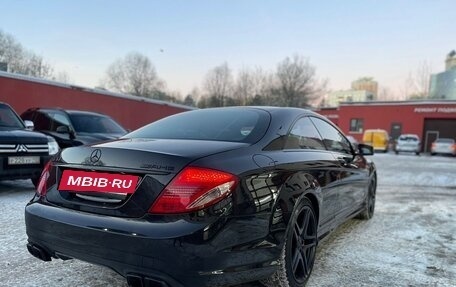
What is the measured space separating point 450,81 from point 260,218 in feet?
159

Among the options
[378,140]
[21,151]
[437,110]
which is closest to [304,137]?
[21,151]

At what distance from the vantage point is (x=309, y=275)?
3164 millimetres

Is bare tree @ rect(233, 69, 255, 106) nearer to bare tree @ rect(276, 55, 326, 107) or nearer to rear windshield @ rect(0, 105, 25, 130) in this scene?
bare tree @ rect(276, 55, 326, 107)

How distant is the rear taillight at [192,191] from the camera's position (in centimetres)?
219

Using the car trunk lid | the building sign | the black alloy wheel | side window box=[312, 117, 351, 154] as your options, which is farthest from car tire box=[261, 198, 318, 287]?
the building sign

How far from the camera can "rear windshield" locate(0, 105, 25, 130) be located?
6795mm

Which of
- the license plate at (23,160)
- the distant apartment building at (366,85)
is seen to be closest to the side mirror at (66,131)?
the license plate at (23,160)

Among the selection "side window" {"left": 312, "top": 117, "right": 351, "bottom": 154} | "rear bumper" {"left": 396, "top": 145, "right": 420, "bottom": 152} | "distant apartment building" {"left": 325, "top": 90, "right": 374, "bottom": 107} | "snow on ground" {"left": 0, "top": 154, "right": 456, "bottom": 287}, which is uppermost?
"distant apartment building" {"left": 325, "top": 90, "right": 374, "bottom": 107}

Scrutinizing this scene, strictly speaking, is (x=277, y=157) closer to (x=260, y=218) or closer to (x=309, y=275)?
(x=260, y=218)

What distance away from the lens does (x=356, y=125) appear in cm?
3778

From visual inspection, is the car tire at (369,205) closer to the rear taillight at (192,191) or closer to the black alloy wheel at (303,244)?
the black alloy wheel at (303,244)

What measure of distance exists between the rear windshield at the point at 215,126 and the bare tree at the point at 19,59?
47890mm

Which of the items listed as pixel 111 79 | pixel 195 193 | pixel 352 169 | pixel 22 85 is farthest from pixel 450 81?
pixel 111 79

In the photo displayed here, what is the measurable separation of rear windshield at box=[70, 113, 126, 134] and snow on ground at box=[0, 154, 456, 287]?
2.42m
